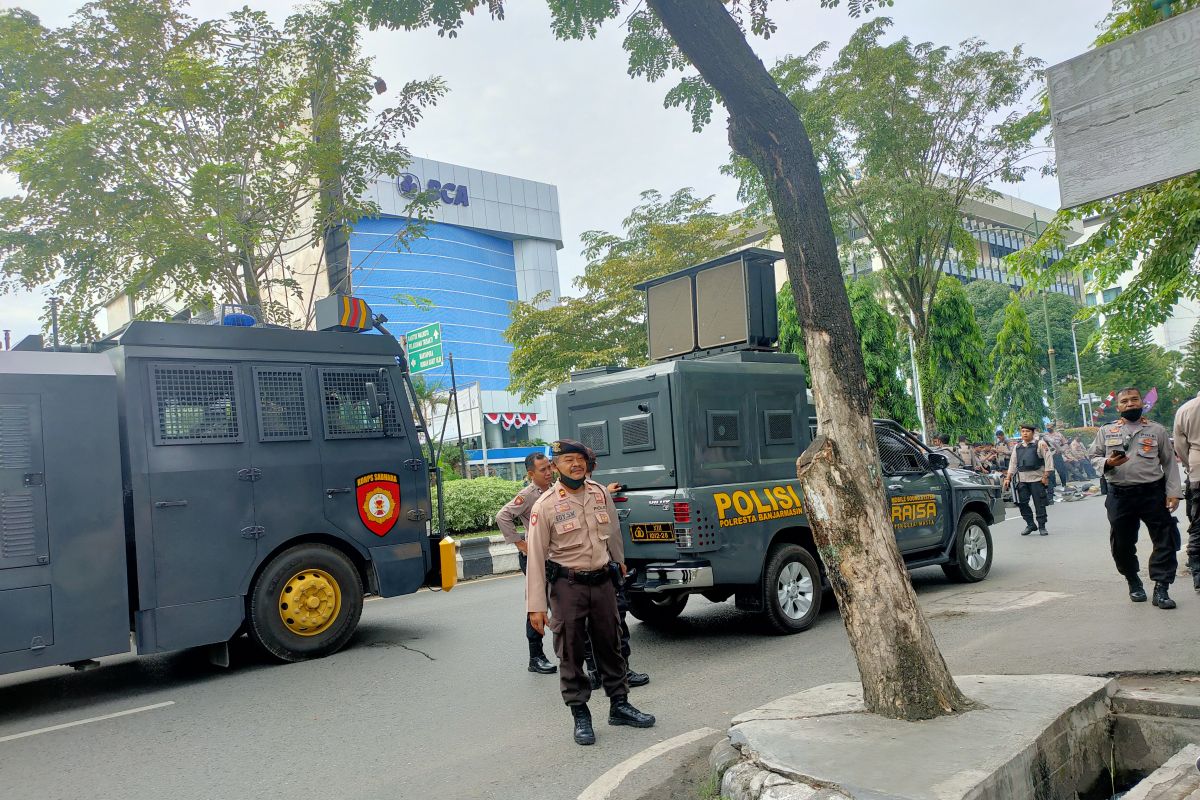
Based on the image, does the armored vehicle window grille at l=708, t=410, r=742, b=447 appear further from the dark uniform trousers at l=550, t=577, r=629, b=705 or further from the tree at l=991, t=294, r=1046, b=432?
the tree at l=991, t=294, r=1046, b=432

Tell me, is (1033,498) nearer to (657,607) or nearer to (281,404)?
(657,607)

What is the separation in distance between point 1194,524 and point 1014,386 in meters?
43.7

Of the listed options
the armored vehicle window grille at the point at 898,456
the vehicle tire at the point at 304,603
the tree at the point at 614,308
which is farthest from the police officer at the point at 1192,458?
the tree at the point at 614,308

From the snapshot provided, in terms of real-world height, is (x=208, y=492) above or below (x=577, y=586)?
above

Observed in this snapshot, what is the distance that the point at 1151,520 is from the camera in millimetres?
7520

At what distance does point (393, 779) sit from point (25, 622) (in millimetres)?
3368

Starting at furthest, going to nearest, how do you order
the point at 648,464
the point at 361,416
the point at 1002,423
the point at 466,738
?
the point at 1002,423
the point at 361,416
the point at 648,464
the point at 466,738

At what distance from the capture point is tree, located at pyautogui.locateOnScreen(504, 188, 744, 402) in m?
24.5

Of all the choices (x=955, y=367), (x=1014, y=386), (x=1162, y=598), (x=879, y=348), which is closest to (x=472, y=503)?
(x=1162, y=598)

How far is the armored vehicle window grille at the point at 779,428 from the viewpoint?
8125 millimetres

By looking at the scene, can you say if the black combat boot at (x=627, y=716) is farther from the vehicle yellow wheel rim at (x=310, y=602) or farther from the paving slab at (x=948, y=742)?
the vehicle yellow wheel rim at (x=310, y=602)

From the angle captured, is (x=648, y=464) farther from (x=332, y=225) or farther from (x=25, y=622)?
(x=332, y=225)

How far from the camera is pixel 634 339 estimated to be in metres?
24.6

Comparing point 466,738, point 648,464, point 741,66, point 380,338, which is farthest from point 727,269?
point 466,738
